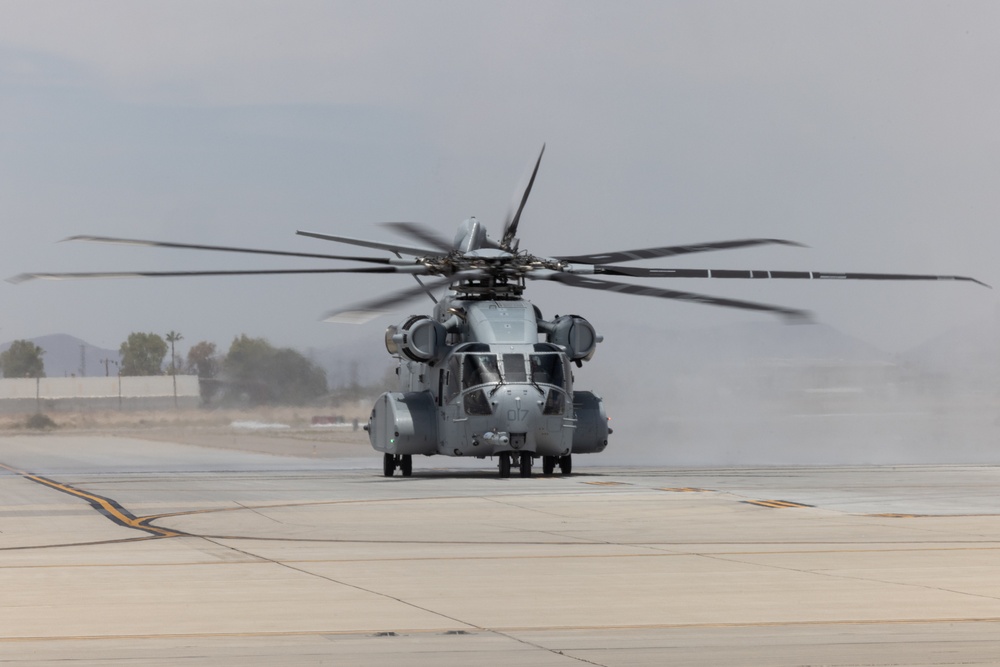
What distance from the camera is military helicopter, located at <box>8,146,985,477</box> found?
28562 mm

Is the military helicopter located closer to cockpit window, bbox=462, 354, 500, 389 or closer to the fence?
cockpit window, bbox=462, 354, 500, 389

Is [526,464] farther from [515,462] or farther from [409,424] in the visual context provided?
[409,424]

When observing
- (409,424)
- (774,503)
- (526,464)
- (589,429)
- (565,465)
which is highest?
(409,424)

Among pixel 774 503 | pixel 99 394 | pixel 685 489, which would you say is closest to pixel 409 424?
pixel 685 489

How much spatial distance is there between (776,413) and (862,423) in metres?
2.96

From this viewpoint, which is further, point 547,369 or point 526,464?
point 526,464

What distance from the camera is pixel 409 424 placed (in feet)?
102

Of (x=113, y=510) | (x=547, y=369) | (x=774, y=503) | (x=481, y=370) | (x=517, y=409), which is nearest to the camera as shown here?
(x=113, y=510)

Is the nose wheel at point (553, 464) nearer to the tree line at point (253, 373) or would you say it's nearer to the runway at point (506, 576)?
the runway at point (506, 576)

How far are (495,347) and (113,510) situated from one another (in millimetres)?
10389

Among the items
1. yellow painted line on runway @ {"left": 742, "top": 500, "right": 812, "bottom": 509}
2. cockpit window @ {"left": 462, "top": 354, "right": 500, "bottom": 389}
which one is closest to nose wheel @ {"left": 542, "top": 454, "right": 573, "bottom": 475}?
cockpit window @ {"left": 462, "top": 354, "right": 500, "bottom": 389}

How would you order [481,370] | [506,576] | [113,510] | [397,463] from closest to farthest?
[506,576] < [113,510] < [481,370] < [397,463]

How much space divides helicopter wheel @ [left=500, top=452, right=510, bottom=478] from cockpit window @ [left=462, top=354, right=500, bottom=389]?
1591mm

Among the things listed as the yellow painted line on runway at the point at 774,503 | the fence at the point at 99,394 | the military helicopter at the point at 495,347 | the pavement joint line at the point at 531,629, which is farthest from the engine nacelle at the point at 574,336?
the fence at the point at 99,394
